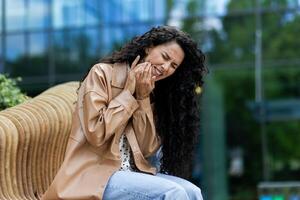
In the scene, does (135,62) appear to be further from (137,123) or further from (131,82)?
(137,123)

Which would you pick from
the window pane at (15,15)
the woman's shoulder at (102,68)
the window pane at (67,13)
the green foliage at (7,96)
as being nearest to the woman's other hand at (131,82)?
the woman's shoulder at (102,68)

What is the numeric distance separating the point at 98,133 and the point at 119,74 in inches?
15.9

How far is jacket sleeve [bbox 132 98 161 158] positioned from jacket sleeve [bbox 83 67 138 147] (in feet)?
0.31

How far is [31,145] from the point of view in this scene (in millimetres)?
3330

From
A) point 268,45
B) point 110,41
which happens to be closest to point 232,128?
point 268,45

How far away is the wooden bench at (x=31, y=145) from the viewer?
10.3 feet

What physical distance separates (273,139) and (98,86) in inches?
529

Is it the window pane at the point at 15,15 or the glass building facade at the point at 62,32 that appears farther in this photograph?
the window pane at the point at 15,15

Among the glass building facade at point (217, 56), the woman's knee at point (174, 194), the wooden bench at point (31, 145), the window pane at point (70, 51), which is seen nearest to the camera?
Result: the woman's knee at point (174, 194)

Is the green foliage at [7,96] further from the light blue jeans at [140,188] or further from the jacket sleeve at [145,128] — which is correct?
the light blue jeans at [140,188]

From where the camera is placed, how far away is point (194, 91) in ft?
11.0

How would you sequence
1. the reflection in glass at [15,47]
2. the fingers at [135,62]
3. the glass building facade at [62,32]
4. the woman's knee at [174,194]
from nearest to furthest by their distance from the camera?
the woman's knee at [174,194] < the fingers at [135,62] < the glass building facade at [62,32] < the reflection in glass at [15,47]

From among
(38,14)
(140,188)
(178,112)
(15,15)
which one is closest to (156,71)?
(178,112)

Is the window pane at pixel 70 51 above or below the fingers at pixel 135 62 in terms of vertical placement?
below
